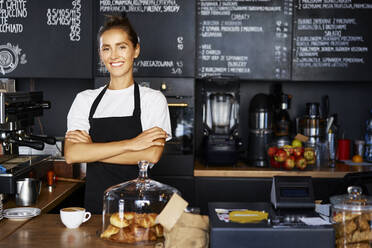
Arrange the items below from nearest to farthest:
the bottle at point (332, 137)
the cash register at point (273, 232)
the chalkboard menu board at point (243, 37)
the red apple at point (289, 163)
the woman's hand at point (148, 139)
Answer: the cash register at point (273, 232), the woman's hand at point (148, 139), the red apple at point (289, 163), the chalkboard menu board at point (243, 37), the bottle at point (332, 137)

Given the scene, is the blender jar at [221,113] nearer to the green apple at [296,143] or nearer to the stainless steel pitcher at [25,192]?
the green apple at [296,143]

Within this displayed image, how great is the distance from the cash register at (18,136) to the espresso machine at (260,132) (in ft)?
4.89

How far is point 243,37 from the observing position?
3438 millimetres

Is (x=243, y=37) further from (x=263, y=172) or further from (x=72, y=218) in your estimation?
(x=72, y=218)

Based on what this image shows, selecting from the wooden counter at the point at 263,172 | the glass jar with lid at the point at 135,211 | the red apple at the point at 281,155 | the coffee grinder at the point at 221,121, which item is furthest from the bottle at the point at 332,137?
the glass jar with lid at the point at 135,211

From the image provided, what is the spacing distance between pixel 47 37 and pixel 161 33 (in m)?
0.83

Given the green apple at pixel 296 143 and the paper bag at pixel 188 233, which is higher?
the green apple at pixel 296 143

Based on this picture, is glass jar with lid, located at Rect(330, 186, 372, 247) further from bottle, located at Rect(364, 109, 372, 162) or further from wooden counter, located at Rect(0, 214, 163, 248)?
bottle, located at Rect(364, 109, 372, 162)

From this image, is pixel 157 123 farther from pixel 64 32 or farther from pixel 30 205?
pixel 64 32

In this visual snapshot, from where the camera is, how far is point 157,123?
7.34 ft

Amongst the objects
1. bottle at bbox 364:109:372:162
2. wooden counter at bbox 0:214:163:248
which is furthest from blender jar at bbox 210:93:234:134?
wooden counter at bbox 0:214:163:248

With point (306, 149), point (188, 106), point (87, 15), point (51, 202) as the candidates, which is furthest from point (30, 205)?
point (306, 149)

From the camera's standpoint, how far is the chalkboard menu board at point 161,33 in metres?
3.32

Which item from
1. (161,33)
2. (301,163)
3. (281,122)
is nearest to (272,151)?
(301,163)
